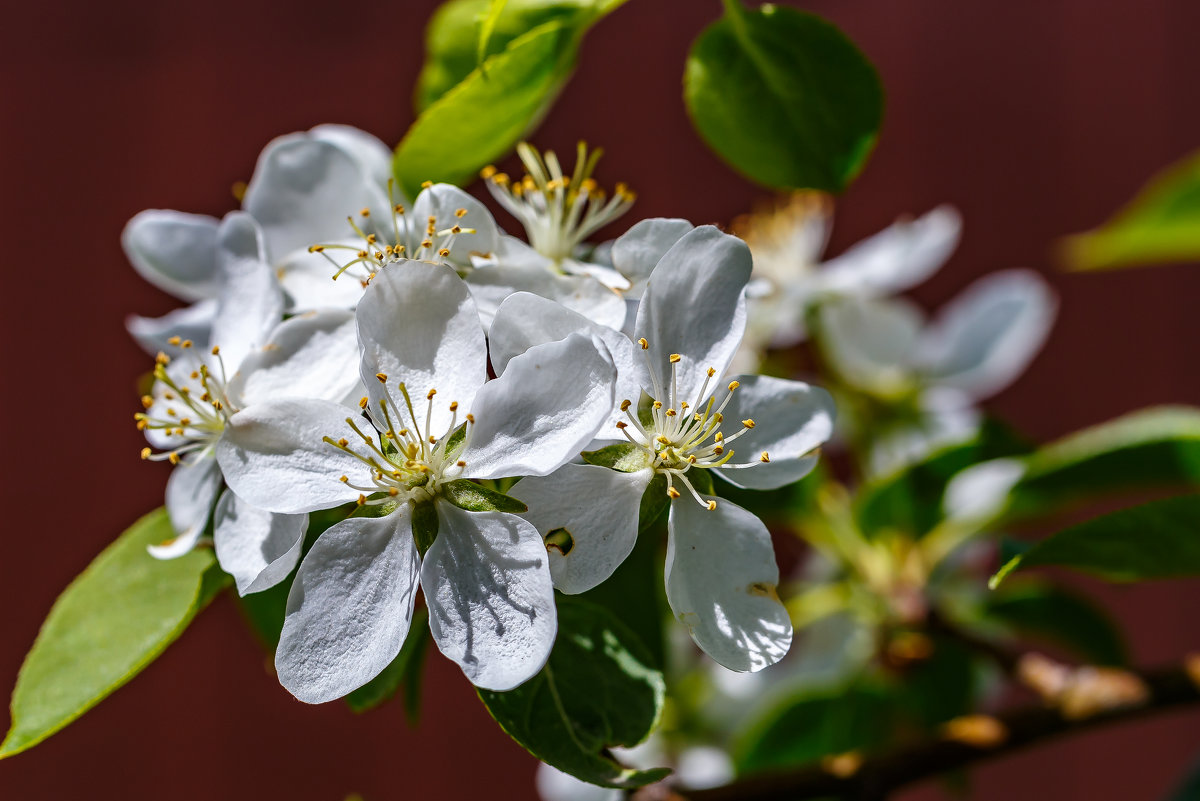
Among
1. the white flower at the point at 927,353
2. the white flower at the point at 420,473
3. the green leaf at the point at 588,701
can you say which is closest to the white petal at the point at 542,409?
the white flower at the point at 420,473

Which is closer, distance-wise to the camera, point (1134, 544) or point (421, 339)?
point (421, 339)

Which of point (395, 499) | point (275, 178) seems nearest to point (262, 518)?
point (395, 499)

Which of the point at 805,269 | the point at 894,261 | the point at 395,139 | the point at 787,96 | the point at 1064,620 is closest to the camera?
the point at 787,96

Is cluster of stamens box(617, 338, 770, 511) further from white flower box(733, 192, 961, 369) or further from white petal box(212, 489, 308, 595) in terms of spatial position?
white flower box(733, 192, 961, 369)

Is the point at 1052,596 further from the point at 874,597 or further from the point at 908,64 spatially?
the point at 908,64

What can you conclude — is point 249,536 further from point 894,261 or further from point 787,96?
point 894,261

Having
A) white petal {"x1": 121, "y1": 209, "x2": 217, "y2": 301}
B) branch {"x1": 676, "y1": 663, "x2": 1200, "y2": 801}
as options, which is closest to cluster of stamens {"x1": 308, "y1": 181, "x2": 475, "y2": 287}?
white petal {"x1": 121, "y1": 209, "x2": 217, "y2": 301}

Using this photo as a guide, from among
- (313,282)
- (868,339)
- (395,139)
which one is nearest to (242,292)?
(313,282)
